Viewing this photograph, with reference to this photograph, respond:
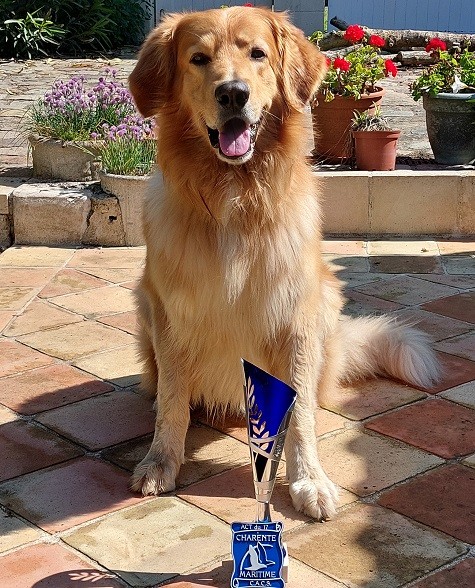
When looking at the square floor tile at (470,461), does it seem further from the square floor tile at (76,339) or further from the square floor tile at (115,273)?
the square floor tile at (115,273)

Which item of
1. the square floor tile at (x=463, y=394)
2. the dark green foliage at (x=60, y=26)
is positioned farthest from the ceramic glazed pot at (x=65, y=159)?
the dark green foliage at (x=60, y=26)

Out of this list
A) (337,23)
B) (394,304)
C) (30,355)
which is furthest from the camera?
(337,23)

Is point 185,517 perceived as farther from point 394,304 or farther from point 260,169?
point 394,304

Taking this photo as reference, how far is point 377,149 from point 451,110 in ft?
2.57

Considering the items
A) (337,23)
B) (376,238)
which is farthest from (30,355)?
(337,23)

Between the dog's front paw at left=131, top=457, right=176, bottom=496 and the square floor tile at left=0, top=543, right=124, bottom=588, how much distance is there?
42 centimetres

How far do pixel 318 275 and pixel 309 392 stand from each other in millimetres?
434

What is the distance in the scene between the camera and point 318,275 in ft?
11.0

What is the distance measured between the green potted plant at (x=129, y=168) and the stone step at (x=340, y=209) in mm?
25

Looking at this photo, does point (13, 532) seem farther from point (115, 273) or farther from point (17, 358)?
point (115, 273)

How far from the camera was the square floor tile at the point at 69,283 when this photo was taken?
524 centimetres

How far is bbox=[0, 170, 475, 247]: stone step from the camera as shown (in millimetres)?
6023

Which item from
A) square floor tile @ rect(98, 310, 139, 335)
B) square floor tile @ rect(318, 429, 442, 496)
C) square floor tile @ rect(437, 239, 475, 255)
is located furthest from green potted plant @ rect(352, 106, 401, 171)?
square floor tile @ rect(318, 429, 442, 496)

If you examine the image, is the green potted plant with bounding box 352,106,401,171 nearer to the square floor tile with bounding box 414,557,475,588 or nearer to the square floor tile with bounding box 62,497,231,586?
the square floor tile with bounding box 62,497,231,586
